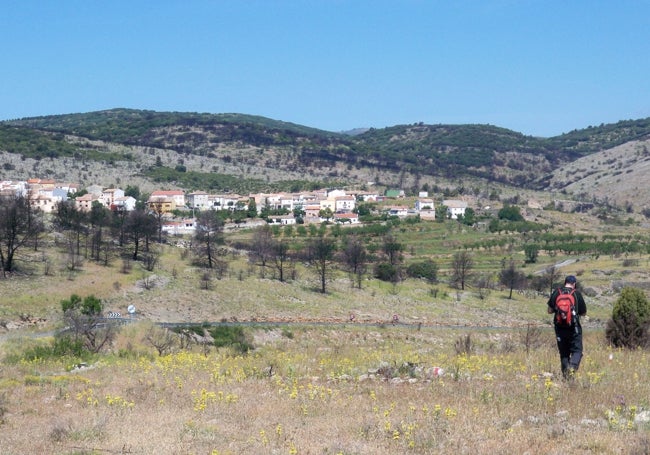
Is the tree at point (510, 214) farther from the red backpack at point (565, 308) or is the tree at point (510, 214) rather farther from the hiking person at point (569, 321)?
the red backpack at point (565, 308)

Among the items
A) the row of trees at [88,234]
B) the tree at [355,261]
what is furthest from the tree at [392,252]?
the row of trees at [88,234]

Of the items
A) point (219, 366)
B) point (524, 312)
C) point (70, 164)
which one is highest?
point (70, 164)

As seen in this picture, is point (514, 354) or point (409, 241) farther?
point (409, 241)

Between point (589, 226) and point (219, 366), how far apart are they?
119m

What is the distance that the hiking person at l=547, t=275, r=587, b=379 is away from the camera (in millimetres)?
9758

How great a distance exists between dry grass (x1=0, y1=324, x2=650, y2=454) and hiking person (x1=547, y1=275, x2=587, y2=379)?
35 cm

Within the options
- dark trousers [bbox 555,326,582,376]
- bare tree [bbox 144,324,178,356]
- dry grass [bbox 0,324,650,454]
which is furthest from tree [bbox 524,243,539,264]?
dark trousers [bbox 555,326,582,376]

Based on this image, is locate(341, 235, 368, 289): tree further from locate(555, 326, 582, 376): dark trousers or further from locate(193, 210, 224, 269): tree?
locate(555, 326, 582, 376): dark trousers

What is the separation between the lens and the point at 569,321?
9703mm

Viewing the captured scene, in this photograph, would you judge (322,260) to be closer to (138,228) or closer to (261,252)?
(261,252)

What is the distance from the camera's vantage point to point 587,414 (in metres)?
8.08

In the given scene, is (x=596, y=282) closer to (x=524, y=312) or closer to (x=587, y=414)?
(x=524, y=312)

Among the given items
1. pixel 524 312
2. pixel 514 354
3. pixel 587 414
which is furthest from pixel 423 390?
pixel 524 312

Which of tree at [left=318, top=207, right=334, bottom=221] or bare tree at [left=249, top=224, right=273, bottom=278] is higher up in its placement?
tree at [left=318, top=207, right=334, bottom=221]
